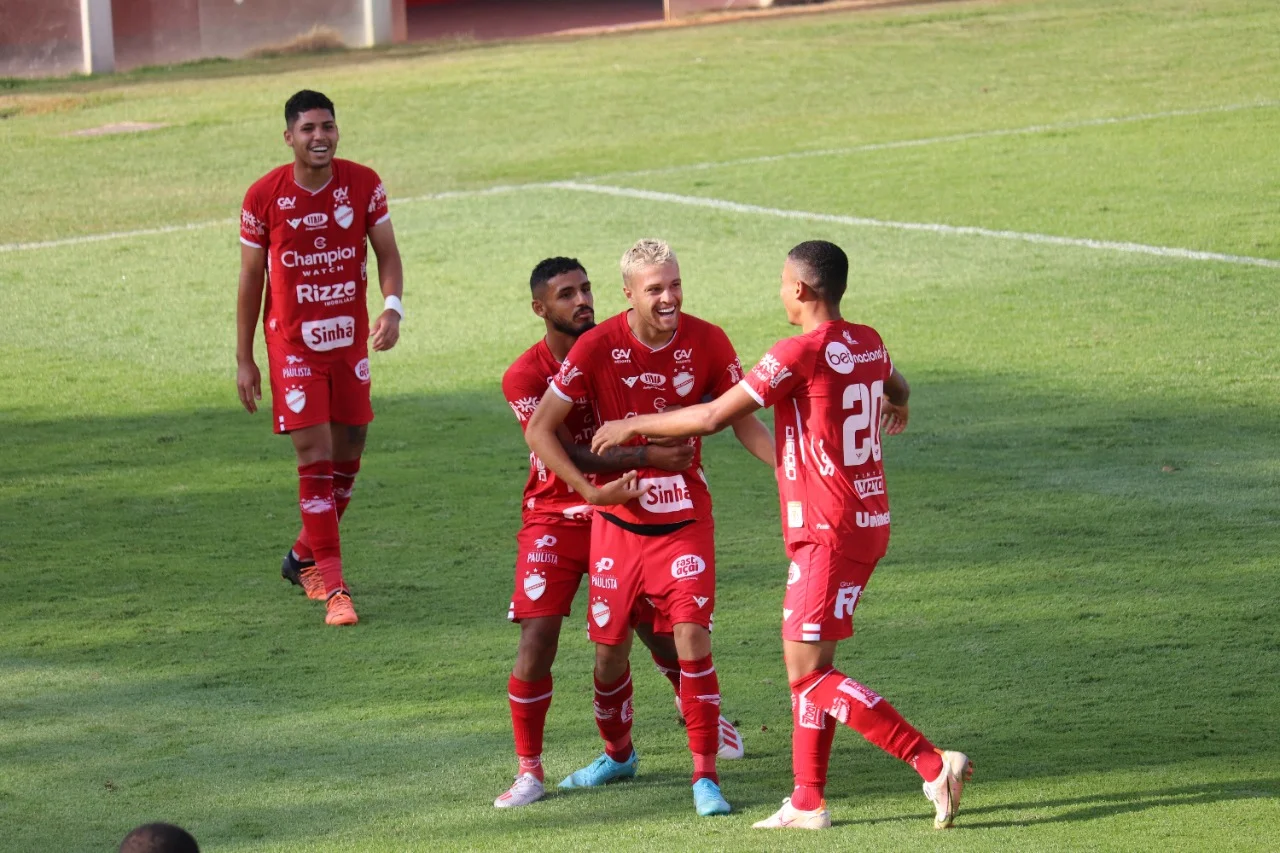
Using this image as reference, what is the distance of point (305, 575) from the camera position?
8.48 metres

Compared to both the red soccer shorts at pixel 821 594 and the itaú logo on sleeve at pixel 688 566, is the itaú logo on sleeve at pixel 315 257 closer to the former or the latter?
the itaú logo on sleeve at pixel 688 566

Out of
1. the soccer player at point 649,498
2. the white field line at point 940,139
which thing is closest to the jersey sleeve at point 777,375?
the soccer player at point 649,498

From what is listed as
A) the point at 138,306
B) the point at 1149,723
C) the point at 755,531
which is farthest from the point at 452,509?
the point at 138,306

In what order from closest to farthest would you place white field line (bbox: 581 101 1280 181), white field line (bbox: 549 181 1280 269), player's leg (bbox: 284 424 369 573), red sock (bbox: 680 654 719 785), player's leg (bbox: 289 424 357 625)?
red sock (bbox: 680 654 719 785) < player's leg (bbox: 289 424 357 625) < player's leg (bbox: 284 424 369 573) < white field line (bbox: 549 181 1280 269) < white field line (bbox: 581 101 1280 181)

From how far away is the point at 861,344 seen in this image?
5.61 meters

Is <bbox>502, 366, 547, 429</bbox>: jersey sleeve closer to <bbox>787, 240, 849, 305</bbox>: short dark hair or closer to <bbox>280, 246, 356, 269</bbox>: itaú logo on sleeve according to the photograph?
<bbox>787, 240, 849, 305</bbox>: short dark hair

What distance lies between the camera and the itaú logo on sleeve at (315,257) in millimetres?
8336

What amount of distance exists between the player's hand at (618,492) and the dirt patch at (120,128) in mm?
21724

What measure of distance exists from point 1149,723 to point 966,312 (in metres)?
8.34

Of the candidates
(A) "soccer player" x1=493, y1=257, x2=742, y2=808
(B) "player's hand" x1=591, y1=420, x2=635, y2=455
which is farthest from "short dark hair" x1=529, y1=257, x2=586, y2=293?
(B) "player's hand" x1=591, y1=420, x2=635, y2=455

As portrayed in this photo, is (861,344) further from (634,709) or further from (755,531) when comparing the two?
(755,531)

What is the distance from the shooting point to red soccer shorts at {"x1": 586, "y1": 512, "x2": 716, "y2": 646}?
5.79 m

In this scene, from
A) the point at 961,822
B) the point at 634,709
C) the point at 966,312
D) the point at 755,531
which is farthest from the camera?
the point at 966,312

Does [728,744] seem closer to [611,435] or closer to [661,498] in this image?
[661,498]
